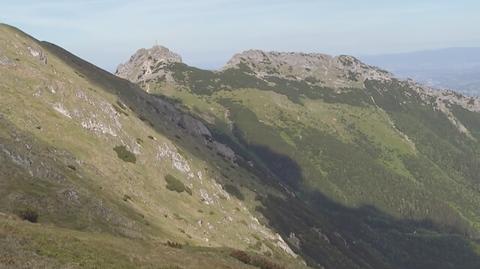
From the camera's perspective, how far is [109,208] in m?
56.4

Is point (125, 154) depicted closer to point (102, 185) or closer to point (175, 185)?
point (175, 185)

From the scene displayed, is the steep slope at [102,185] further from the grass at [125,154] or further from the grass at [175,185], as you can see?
the grass at [175,185]

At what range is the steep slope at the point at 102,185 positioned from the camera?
35.7 meters

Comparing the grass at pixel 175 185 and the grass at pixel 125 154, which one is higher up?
the grass at pixel 125 154

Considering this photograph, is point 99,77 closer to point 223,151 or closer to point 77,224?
point 223,151

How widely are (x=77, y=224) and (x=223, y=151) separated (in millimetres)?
125121

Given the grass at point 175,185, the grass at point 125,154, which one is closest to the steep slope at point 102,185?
the grass at point 125,154

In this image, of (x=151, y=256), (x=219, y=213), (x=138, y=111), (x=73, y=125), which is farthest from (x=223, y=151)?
(x=151, y=256)

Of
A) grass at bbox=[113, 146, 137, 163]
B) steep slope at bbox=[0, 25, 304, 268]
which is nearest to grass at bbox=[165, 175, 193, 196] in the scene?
steep slope at bbox=[0, 25, 304, 268]

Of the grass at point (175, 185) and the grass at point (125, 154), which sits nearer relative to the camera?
the grass at point (125, 154)

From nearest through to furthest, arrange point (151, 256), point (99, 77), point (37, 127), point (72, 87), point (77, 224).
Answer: point (151, 256)
point (77, 224)
point (37, 127)
point (72, 87)
point (99, 77)

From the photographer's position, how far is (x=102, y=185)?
70500 mm

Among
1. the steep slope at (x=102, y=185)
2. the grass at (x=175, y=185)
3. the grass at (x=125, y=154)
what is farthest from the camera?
the grass at (x=175, y=185)

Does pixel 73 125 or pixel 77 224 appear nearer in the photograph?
pixel 77 224
